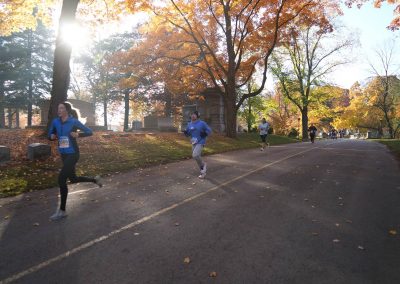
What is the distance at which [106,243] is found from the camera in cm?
450

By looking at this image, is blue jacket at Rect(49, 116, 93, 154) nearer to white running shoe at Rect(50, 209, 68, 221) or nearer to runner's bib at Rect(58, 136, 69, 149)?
runner's bib at Rect(58, 136, 69, 149)

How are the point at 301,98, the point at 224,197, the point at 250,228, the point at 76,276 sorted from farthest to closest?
the point at 301,98 < the point at 224,197 < the point at 250,228 < the point at 76,276

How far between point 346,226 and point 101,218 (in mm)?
4313

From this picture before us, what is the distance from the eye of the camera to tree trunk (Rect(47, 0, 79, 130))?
14.4 meters

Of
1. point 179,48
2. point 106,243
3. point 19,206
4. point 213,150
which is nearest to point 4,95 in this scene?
point 179,48

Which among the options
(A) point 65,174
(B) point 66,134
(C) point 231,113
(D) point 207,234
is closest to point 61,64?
(B) point 66,134

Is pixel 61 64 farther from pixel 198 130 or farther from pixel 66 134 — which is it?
pixel 66 134

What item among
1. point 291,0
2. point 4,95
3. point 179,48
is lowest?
point 4,95

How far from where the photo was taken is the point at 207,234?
191 inches

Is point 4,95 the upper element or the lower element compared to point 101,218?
upper

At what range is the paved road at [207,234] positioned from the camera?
3.67 m

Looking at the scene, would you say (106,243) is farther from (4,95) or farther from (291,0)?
(4,95)

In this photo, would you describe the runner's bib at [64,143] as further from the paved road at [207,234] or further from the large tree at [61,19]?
the large tree at [61,19]

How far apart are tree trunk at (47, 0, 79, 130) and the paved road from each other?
741cm
